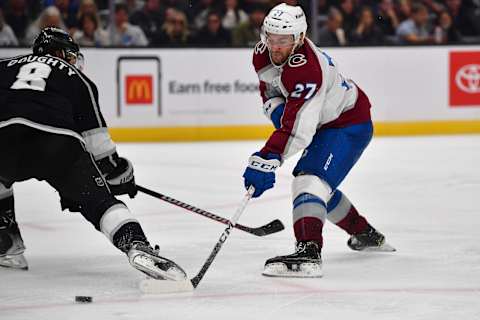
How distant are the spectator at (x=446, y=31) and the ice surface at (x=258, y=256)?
241 centimetres

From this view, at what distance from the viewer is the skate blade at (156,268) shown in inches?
137

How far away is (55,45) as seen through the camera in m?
3.87

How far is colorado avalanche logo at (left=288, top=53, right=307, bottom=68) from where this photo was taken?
375 centimetres

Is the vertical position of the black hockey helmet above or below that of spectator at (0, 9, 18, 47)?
above

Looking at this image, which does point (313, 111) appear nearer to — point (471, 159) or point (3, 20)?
point (471, 159)

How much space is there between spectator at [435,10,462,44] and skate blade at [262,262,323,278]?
6098 millimetres

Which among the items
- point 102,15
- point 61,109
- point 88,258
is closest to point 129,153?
point 102,15

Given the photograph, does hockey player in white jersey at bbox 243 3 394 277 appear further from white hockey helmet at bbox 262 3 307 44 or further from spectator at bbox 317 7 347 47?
spectator at bbox 317 7 347 47

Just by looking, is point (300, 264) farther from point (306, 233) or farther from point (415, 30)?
point (415, 30)

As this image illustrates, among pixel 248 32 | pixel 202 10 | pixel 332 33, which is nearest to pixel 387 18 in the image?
pixel 332 33

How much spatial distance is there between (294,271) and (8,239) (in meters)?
1.02

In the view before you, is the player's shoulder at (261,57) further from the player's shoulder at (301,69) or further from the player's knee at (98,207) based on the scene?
the player's knee at (98,207)

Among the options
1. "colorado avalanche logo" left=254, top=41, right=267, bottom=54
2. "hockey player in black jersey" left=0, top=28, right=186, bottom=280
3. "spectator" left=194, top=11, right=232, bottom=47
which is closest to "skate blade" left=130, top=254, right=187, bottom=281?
"hockey player in black jersey" left=0, top=28, right=186, bottom=280

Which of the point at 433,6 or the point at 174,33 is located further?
the point at 433,6
